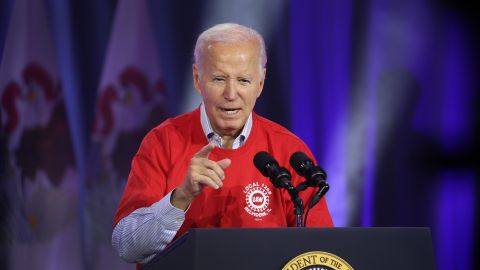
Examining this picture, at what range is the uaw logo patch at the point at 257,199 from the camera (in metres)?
2.27

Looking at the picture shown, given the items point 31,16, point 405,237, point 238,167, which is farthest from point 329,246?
point 31,16

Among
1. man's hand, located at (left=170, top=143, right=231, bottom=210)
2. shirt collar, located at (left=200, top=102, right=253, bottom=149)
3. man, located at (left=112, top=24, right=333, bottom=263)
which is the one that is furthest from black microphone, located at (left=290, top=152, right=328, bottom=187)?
shirt collar, located at (left=200, top=102, right=253, bottom=149)

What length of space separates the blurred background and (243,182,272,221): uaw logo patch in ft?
4.40

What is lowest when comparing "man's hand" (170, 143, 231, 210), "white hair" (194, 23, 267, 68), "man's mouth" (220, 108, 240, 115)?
"man's hand" (170, 143, 231, 210)

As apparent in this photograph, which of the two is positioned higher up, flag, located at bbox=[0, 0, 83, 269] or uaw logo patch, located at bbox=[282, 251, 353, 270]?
flag, located at bbox=[0, 0, 83, 269]

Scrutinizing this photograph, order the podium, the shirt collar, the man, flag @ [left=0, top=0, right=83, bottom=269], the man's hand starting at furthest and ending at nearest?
flag @ [left=0, top=0, right=83, bottom=269], the shirt collar, the man, the man's hand, the podium

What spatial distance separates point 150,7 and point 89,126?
0.64 m

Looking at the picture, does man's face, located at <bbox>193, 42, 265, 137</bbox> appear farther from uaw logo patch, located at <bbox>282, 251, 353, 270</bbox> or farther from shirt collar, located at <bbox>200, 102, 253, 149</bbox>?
uaw logo patch, located at <bbox>282, 251, 353, 270</bbox>

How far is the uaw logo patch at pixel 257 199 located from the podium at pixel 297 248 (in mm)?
625

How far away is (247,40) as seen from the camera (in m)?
2.28

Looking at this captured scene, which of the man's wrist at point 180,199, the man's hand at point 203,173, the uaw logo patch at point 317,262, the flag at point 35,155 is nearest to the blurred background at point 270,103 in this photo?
the flag at point 35,155

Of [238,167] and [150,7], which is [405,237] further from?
[150,7]

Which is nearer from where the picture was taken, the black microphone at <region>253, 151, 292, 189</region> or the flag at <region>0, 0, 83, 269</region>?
the black microphone at <region>253, 151, 292, 189</region>

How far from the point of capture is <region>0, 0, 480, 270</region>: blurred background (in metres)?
3.44
